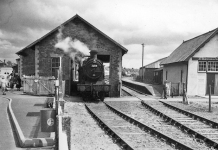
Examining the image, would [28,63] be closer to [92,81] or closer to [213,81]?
[92,81]

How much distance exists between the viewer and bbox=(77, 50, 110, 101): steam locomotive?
→ 1460 cm

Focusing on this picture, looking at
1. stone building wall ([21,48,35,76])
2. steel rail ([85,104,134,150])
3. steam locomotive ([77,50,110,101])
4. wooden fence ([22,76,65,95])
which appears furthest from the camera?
stone building wall ([21,48,35,76])

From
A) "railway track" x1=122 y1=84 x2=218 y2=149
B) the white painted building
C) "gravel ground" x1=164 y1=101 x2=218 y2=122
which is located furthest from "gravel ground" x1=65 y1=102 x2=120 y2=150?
the white painted building

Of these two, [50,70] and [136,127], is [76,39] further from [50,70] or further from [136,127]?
[136,127]

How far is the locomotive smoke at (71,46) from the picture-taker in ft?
57.6

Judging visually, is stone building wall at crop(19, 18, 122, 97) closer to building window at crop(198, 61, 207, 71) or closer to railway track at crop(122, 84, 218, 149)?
railway track at crop(122, 84, 218, 149)

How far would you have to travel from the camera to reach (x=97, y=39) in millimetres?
17922

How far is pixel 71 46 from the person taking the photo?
17641 mm

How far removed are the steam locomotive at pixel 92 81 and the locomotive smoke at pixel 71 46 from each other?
293 centimetres

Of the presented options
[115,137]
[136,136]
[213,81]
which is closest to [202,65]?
[213,81]

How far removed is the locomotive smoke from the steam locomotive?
9.61 feet

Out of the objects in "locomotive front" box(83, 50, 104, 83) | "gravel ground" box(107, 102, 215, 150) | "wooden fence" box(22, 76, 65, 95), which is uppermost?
"locomotive front" box(83, 50, 104, 83)

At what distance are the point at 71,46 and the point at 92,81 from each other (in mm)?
4391

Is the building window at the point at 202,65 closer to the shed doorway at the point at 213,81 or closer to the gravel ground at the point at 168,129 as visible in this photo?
the shed doorway at the point at 213,81
